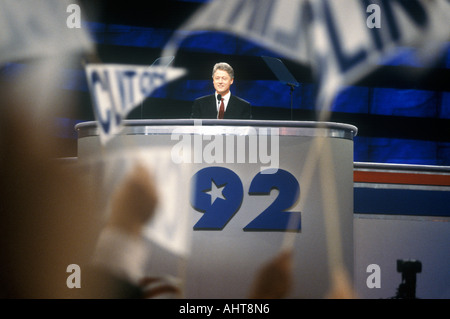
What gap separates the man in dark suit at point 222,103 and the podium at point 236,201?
468 mm

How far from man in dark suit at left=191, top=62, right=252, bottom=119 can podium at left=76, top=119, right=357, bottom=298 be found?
1.54ft

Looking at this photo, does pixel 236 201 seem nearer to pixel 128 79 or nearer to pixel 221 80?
pixel 221 80

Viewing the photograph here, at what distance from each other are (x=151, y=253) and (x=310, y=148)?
3.57 ft

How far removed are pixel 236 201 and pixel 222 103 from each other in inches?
30.5

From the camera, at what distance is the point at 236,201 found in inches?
127

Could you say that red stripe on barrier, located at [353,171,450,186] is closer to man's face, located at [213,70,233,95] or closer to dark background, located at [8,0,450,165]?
man's face, located at [213,70,233,95]

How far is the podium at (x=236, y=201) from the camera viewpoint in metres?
3.23

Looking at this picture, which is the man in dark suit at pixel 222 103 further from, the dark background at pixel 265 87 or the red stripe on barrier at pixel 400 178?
the dark background at pixel 265 87
